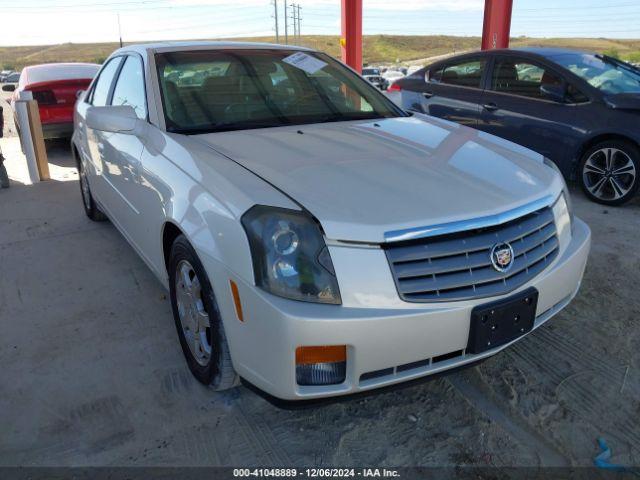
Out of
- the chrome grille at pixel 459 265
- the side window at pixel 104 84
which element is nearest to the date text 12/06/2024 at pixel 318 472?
the chrome grille at pixel 459 265

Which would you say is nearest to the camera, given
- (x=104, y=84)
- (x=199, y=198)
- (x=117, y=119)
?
(x=199, y=198)

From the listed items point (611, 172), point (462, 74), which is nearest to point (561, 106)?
point (611, 172)

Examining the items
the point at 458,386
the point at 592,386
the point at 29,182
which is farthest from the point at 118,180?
the point at 29,182

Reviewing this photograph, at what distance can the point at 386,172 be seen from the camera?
7.22ft

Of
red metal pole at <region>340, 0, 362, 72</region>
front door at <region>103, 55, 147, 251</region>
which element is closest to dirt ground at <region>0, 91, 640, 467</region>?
front door at <region>103, 55, 147, 251</region>

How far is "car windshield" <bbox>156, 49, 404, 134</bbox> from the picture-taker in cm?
280

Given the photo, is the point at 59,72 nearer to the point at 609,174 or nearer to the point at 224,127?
the point at 224,127

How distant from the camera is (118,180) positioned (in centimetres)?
321

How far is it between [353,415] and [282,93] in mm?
1885

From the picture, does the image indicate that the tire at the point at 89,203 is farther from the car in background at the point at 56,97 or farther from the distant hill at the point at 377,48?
the distant hill at the point at 377,48

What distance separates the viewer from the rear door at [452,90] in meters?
5.94

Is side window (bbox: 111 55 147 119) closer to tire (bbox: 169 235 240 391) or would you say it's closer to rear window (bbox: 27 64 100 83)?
tire (bbox: 169 235 240 391)

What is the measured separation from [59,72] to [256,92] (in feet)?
20.3

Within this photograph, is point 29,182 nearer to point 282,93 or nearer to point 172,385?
point 282,93
